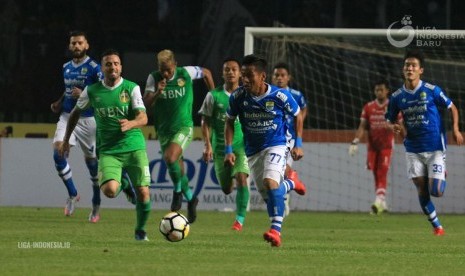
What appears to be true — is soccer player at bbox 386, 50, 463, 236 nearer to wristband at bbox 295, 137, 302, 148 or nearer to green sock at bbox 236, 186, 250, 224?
wristband at bbox 295, 137, 302, 148

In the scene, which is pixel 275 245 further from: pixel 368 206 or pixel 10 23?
pixel 10 23

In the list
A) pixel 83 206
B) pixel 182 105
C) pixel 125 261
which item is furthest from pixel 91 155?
pixel 125 261

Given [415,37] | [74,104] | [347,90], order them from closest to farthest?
1. [74,104]
2. [415,37]
3. [347,90]

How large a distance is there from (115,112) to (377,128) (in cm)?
915

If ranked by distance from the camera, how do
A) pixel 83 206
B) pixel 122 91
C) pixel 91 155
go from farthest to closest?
pixel 83 206, pixel 91 155, pixel 122 91

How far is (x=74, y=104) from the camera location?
18.5m

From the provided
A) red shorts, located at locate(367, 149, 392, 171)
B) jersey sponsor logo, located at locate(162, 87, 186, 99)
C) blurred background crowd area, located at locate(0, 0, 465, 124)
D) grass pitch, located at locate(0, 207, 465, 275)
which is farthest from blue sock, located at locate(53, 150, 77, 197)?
blurred background crowd area, located at locate(0, 0, 465, 124)

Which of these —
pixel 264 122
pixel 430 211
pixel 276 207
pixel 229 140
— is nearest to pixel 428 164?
pixel 430 211

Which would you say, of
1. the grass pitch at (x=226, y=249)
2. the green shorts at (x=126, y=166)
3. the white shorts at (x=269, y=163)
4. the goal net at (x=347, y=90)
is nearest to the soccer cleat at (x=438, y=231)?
the grass pitch at (x=226, y=249)

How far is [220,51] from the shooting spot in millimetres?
25672

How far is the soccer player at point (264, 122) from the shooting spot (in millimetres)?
13320

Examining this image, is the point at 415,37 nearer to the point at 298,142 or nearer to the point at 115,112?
the point at 298,142

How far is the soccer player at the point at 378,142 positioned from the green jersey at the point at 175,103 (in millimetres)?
5041

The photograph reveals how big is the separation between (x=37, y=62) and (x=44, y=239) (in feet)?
41.4
